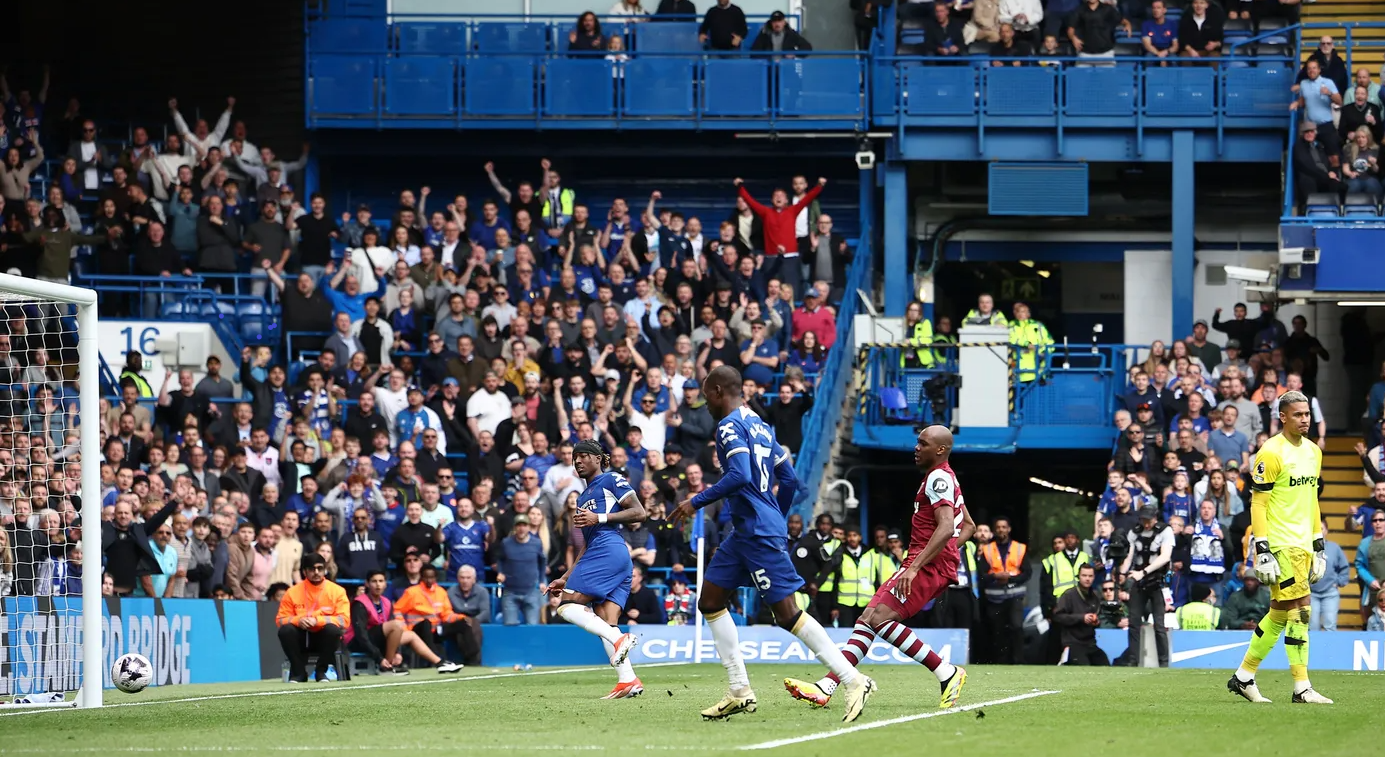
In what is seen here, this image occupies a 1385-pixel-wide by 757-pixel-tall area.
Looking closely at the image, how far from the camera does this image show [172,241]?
1073 inches

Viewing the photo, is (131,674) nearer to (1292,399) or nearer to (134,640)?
(134,640)

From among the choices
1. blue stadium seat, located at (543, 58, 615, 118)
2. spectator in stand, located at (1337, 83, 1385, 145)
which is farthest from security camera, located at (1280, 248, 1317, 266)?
blue stadium seat, located at (543, 58, 615, 118)

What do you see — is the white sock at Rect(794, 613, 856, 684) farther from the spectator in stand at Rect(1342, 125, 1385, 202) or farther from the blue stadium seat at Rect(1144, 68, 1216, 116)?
the blue stadium seat at Rect(1144, 68, 1216, 116)

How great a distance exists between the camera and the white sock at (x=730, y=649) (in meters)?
11.4

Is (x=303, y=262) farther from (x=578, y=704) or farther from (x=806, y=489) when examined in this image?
(x=578, y=704)

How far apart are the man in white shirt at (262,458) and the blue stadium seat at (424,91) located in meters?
7.64

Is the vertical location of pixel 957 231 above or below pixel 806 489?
above

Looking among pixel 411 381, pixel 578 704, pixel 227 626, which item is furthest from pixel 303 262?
Answer: pixel 578 704

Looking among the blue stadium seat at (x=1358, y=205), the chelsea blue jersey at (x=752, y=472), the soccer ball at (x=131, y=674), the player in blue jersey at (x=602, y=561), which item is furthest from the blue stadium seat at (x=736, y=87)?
the chelsea blue jersey at (x=752, y=472)

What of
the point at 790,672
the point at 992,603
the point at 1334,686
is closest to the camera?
the point at 1334,686

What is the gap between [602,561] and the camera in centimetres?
1445

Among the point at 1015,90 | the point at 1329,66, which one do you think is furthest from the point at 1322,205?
the point at 1015,90

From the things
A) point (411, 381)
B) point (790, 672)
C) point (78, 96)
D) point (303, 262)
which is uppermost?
point (78, 96)

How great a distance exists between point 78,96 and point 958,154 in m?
14.1
